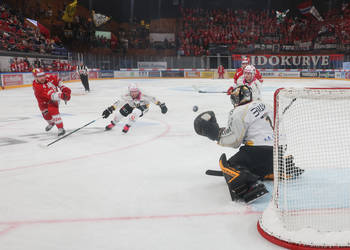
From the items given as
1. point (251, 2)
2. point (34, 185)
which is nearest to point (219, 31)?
point (251, 2)

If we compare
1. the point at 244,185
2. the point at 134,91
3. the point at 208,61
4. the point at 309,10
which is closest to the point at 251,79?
the point at 134,91

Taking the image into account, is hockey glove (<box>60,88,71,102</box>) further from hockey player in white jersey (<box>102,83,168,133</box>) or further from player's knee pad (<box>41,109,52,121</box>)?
hockey player in white jersey (<box>102,83,168,133</box>)

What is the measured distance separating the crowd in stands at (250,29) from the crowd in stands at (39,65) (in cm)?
1101

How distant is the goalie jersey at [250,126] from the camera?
2615 mm

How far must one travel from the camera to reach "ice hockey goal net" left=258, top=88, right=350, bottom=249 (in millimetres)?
1924

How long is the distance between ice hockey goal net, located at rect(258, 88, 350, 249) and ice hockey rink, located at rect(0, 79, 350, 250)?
0.50 feet

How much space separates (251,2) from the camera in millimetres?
33219

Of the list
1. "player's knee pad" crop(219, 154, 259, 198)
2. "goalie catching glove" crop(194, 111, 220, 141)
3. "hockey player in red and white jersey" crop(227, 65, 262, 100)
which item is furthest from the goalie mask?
"hockey player in red and white jersey" crop(227, 65, 262, 100)

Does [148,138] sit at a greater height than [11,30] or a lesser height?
lesser

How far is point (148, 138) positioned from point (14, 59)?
1479cm

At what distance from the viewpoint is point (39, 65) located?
62.2 ft

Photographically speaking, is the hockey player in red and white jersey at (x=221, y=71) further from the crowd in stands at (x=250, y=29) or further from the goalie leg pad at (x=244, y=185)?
the goalie leg pad at (x=244, y=185)

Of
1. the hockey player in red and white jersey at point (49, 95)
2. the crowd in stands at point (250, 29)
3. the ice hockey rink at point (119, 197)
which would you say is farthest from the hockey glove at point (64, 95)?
the crowd in stands at point (250, 29)

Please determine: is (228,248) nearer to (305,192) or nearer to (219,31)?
(305,192)
